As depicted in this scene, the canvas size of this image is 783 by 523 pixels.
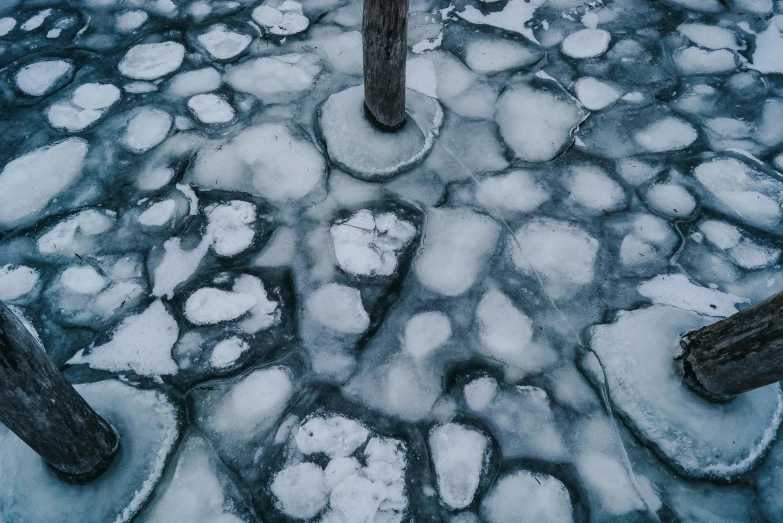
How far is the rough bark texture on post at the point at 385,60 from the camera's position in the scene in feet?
3.49

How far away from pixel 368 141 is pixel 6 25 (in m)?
1.32

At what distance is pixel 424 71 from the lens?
1533mm

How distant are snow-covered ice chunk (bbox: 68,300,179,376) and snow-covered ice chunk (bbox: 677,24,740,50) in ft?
5.58

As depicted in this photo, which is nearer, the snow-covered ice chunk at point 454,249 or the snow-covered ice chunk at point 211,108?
the snow-covered ice chunk at point 454,249

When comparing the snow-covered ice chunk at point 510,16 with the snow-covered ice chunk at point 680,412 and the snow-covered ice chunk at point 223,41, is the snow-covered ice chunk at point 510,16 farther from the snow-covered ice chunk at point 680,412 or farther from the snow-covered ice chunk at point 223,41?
the snow-covered ice chunk at point 680,412

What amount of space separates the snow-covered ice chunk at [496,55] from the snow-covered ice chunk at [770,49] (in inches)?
25.9

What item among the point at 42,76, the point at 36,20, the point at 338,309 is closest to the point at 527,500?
the point at 338,309

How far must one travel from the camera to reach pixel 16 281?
1173 mm

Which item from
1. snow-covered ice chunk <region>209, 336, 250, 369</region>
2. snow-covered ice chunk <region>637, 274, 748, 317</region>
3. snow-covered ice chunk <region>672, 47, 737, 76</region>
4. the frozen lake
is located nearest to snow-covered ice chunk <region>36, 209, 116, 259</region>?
the frozen lake

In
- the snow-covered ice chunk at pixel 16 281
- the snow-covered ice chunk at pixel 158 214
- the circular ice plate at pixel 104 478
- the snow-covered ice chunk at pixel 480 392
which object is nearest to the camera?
the circular ice plate at pixel 104 478

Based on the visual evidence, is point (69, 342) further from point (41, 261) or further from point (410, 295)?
point (410, 295)

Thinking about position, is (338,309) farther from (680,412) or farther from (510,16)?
(510,16)

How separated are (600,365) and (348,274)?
1.86 feet

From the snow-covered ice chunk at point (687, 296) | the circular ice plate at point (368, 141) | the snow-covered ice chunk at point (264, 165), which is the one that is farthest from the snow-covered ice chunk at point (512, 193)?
the snow-covered ice chunk at point (264, 165)
